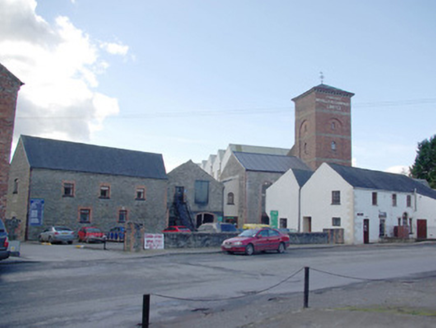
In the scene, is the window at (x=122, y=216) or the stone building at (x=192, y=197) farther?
the stone building at (x=192, y=197)

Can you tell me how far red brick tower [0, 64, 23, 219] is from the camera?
2181cm

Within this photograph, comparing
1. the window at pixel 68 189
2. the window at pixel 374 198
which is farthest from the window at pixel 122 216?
the window at pixel 374 198

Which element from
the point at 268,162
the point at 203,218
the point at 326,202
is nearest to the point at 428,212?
the point at 326,202

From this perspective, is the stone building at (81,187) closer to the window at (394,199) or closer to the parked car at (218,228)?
the parked car at (218,228)

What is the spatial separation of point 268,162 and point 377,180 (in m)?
16.9

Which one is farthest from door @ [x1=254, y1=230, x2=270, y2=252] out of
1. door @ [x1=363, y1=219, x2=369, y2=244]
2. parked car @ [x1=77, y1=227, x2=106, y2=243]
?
door @ [x1=363, y1=219, x2=369, y2=244]

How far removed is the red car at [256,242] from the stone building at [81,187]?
19262mm

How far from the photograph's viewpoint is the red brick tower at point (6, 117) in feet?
71.6

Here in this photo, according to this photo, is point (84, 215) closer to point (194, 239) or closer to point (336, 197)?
point (194, 239)

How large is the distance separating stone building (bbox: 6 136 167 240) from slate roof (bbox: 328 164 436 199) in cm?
1865

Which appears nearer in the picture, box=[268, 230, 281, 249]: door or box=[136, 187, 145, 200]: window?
box=[268, 230, 281, 249]: door

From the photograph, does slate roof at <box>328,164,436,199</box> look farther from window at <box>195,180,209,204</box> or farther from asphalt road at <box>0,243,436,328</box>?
asphalt road at <box>0,243,436,328</box>

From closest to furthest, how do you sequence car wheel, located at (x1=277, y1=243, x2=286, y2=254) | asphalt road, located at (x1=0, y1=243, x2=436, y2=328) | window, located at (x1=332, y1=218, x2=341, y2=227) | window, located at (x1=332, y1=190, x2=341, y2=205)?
asphalt road, located at (x1=0, y1=243, x2=436, y2=328), car wheel, located at (x1=277, y1=243, x2=286, y2=254), window, located at (x1=332, y1=218, x2=341, y2=227), window, located at (x1=332, y1=190, x2=341, y2=205)

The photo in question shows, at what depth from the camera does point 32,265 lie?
16.6 m
